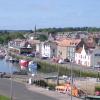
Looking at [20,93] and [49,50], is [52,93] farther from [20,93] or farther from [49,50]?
[49,50]

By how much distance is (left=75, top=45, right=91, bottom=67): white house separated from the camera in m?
47.8

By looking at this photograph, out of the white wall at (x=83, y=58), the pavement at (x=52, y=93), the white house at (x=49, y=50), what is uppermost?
the white house at (x=49, y=50)

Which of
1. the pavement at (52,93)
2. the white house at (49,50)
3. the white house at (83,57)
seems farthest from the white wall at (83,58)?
the pavement at (52,93)

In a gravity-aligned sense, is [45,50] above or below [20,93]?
above

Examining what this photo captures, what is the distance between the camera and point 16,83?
31375mm

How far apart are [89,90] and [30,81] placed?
4.23 metres

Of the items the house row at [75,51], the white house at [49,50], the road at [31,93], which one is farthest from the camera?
the white house at [49,50]

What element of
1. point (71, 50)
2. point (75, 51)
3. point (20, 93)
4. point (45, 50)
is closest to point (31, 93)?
point (20, 93)

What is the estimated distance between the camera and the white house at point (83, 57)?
4778 cm

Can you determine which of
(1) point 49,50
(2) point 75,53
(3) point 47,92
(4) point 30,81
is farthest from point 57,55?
(3) point 47,92

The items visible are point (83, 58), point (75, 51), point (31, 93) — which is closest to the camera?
point (31, 93)

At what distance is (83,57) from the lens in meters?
49.2

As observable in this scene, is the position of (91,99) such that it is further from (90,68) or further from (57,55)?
(57,55)

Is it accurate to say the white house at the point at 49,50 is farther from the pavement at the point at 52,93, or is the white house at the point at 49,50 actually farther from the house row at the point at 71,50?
the pavement at the point at 52,93
